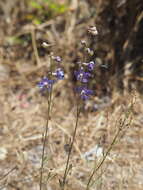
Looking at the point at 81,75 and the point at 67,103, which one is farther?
the point at 67,103

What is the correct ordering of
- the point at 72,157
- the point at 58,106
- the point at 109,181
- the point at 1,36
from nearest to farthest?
the point at 109,181 → the point at 72,157 → the point at 58,106 → the point at 1,36

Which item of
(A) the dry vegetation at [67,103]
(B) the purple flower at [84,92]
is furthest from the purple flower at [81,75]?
(A) the dry vegetation at [67,103]

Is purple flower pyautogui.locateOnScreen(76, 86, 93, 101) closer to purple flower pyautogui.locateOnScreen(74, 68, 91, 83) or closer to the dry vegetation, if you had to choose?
purple flower pyautogui.locateOnScreen(74, 68, 91, 83)

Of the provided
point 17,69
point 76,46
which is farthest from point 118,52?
point 17,69

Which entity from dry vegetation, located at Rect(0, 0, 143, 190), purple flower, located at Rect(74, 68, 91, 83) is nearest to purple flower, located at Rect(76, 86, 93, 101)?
purple flower, located at Rect(74, 68, 91, 83)

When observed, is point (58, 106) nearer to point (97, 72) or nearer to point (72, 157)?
point (97, 72)

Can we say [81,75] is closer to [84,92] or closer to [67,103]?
[84,92]

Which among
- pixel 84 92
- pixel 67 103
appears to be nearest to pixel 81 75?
pixel 84 92

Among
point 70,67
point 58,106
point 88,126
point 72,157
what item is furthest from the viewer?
point 70,67

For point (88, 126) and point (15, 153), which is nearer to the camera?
point (15, 153)
